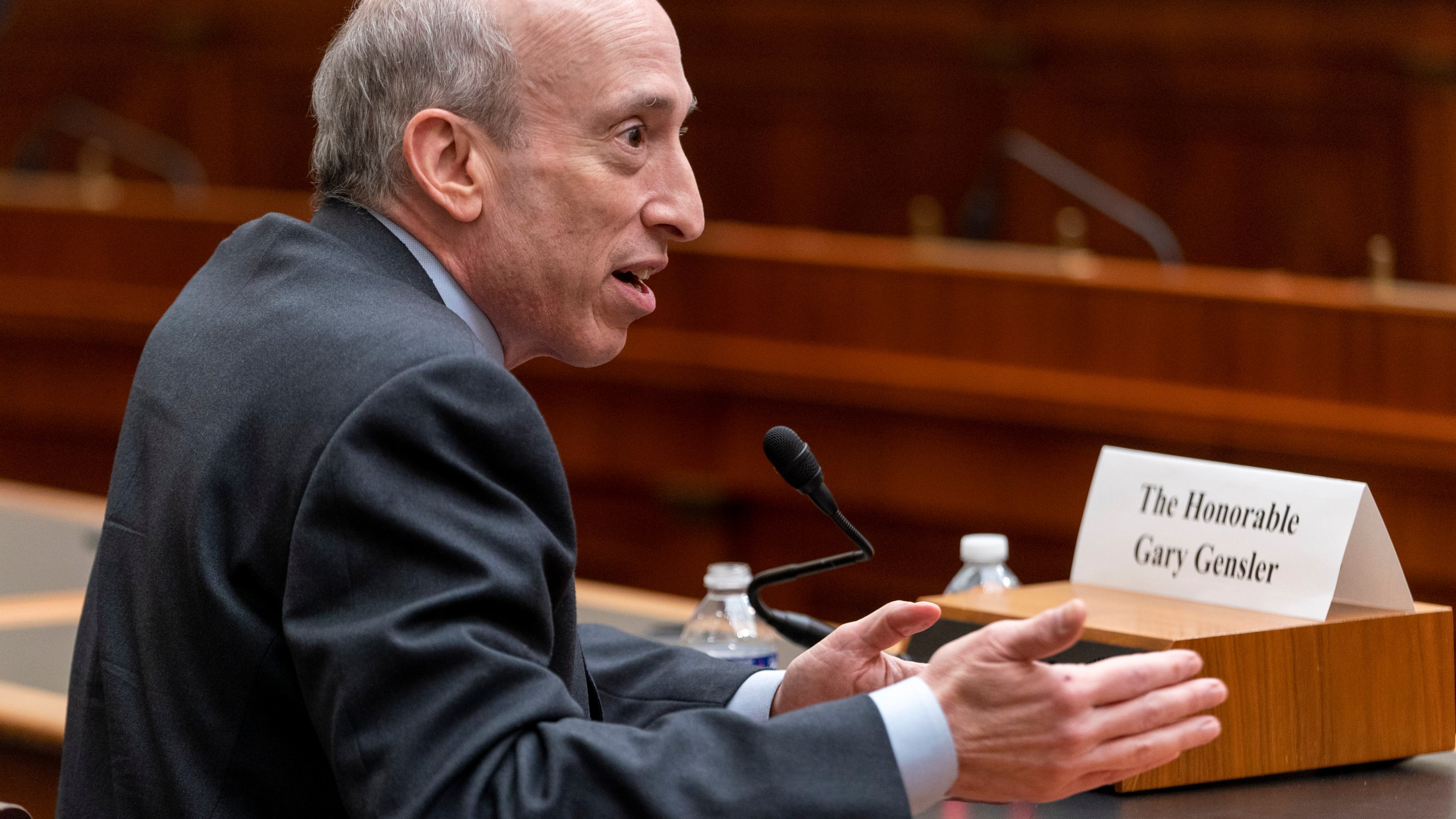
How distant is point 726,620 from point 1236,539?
2.26 ft

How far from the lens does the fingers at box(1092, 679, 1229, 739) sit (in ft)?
4.07

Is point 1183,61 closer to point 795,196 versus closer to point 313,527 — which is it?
point 795,196

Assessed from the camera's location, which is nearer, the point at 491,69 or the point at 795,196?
the point at 491,69

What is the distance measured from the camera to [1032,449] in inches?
187

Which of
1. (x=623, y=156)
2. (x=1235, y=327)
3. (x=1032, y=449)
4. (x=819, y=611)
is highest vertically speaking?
(x=623, y=156)

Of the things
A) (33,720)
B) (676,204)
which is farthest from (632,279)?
(33,720)

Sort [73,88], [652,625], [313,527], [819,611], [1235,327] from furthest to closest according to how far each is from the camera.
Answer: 1. [73,88]
2. [819,611]
3. [1235,327]
4. [652,625]
5. [313,527]

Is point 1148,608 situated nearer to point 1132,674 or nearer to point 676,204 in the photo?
point 1132,674

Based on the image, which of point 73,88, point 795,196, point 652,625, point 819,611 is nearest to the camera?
point 652,625

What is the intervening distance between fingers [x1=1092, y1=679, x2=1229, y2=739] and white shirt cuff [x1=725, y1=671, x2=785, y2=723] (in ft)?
1.49

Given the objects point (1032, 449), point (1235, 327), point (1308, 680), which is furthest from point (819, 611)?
point (1308, 680)

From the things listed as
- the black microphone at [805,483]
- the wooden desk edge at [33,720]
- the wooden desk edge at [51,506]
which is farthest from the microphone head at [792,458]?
the wooden desk edge at [51,506]

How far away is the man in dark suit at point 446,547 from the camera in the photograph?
118 centimetres

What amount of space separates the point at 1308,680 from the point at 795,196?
5.38 m
